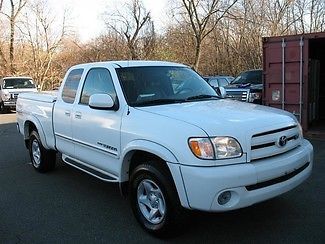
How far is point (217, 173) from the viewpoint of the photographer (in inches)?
147

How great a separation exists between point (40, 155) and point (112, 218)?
277 cm

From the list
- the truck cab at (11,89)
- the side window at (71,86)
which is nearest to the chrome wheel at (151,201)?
the side window at (71,86)

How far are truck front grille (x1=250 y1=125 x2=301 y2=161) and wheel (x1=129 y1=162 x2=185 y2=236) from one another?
878mm

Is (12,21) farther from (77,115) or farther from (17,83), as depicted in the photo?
(77,115)

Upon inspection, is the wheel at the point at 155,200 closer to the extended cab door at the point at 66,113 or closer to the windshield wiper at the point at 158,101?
the windshield wiper at the point at 158,101

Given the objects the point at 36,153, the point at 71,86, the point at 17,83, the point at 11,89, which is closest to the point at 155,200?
the point at 71,86

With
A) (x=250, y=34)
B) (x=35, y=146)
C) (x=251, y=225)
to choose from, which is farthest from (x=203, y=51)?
(x=251, y=225)

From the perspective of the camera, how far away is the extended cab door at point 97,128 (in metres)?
4.86

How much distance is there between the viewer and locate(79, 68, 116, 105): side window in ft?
17.1

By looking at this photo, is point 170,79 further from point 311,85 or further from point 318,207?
point 311,85

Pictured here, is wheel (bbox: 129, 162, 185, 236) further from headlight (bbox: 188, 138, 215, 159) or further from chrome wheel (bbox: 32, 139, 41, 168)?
chrome wheel (bbox: 32, 139, 41, 168)

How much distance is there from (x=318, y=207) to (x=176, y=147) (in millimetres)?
2283

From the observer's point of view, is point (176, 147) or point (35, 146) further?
point (35, 146)

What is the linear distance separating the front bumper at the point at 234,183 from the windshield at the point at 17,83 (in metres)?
22.0
